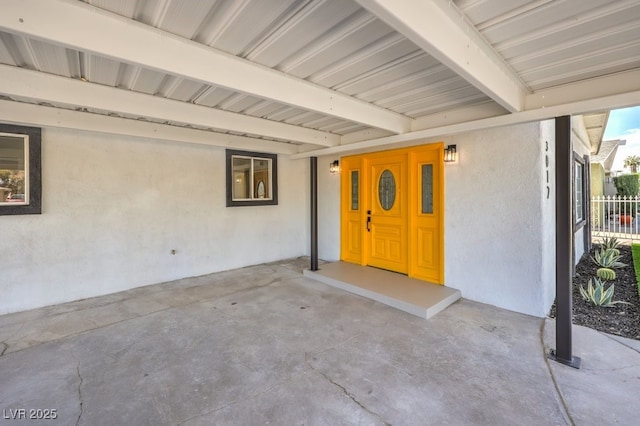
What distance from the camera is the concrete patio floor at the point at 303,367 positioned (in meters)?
2.24

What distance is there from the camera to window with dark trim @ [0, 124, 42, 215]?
13.5 ft

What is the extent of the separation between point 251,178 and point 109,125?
293cm

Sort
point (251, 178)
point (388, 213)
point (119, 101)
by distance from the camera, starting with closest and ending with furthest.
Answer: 1. point (119, 101)
2. point (388, 213)
3. point (251, 178)

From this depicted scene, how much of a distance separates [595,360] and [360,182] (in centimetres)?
448

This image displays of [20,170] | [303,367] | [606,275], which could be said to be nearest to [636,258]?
[606,275]

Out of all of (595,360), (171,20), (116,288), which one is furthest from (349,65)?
(116,288)

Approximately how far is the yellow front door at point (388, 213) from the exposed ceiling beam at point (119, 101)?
2114 mm

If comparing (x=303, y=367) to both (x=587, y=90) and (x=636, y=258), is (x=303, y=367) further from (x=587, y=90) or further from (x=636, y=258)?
(x=636, y=258)

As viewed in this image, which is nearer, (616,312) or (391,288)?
(616,312)

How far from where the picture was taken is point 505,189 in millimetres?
4180

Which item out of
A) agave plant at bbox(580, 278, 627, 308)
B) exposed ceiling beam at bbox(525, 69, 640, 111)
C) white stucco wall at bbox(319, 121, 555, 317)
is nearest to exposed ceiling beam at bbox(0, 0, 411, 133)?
exposed ceiling beam at bbox(525, 69, 640, 111)

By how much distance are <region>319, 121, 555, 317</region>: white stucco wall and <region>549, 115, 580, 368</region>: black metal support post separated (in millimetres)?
1028

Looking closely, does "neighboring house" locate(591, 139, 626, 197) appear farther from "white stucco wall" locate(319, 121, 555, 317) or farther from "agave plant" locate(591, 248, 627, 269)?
"white stucco wall" locate(319, 121, 555, 317)

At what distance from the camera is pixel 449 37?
6.57 ft
